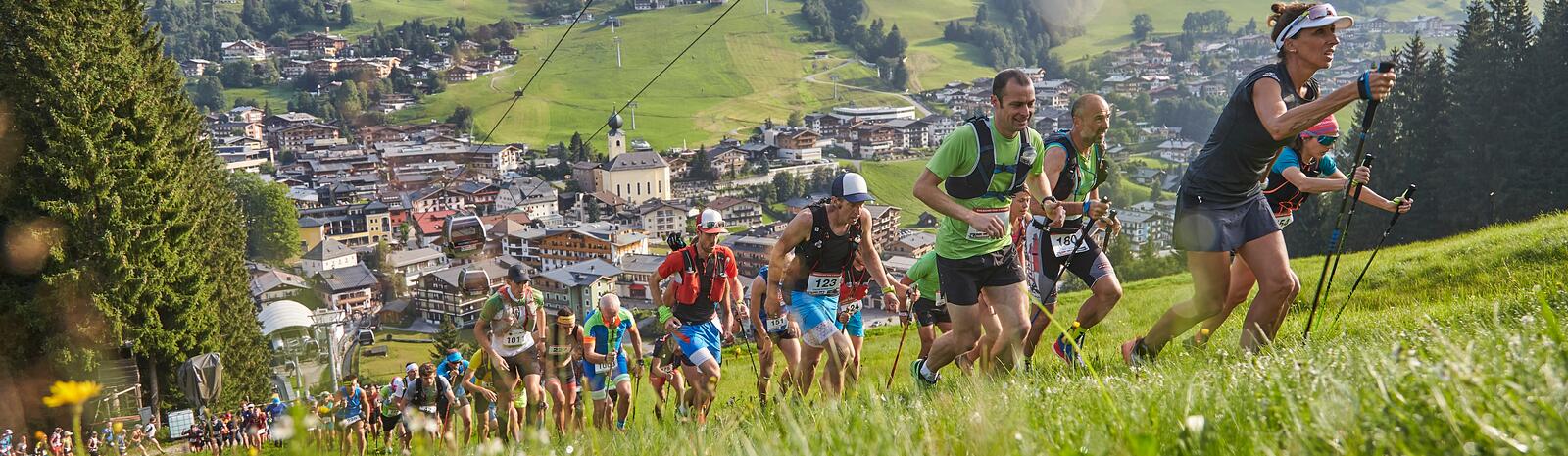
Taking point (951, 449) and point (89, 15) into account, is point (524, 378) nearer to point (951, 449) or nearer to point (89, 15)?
point (951, 449)

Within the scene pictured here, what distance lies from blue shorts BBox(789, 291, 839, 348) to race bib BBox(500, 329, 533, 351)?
3.23m

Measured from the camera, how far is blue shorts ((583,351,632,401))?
970cm

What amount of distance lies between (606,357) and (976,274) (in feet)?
14.4

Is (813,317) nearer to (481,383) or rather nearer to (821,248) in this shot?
(821,248)

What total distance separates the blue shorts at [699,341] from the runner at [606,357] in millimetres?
Result: 912

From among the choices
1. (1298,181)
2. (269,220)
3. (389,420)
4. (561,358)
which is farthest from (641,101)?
(1298,181)

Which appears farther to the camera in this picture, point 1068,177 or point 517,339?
point 517,339

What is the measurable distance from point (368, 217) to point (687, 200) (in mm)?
39175

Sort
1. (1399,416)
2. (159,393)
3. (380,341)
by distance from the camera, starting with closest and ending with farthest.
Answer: (1399,416) < (159,393) < (380,341)

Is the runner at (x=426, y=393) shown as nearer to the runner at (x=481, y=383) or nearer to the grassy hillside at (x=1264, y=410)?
the runner at (x=481, y=383)

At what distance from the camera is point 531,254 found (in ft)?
401

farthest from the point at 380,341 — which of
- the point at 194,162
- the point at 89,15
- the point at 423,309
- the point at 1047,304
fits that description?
the point at 1047,304

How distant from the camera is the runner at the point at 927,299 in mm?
8828

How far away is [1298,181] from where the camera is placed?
22.4ft
